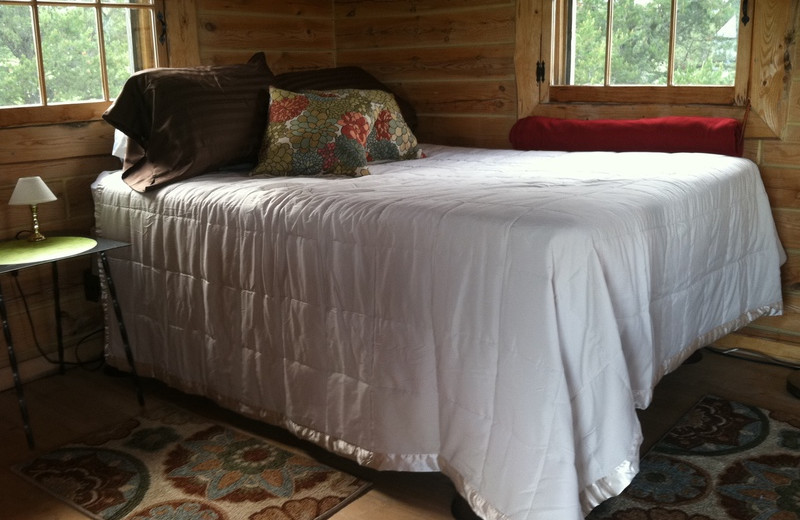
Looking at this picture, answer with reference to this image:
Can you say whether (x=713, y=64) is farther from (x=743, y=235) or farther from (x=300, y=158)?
(x=300, y=158)

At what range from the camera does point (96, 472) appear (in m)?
2.12

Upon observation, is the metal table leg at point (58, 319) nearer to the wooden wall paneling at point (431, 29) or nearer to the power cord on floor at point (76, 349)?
the power cord on floor at point (76, 349)

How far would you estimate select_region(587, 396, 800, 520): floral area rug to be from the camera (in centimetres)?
185

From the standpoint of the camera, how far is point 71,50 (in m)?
2.76

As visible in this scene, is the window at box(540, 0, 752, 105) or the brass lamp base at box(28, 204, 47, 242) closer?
the brass lamp base at box(28, 204, 47, 242)

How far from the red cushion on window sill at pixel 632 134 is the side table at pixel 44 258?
5.00 feet

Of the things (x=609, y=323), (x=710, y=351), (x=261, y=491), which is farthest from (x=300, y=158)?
(x=710, y=351)

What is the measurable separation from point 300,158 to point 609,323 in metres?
1.21

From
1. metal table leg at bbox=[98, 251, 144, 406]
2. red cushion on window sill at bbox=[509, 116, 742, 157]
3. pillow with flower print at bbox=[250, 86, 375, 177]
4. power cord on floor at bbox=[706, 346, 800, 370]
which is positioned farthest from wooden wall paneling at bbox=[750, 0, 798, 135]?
metal table leg at bbox=[98, 251, 144, 406]

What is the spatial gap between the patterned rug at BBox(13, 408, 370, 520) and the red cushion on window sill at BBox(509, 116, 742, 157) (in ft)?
4.96

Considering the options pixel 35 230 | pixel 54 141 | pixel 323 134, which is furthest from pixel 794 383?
pixel 54 141

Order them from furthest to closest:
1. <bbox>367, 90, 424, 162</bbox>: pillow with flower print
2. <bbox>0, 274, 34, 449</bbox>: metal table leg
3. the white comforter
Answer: <bbox>367, 90, 424, 162</bbox>: pillow with flower print < <bbox>0, 274, 34, 449</bbox>: metal table leg < the white comforter

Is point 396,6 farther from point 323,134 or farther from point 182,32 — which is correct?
point 323,134

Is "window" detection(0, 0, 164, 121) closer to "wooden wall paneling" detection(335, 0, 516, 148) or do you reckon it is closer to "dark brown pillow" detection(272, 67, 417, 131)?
"dark brown pillow" detection(272, 67, 417, 131)
